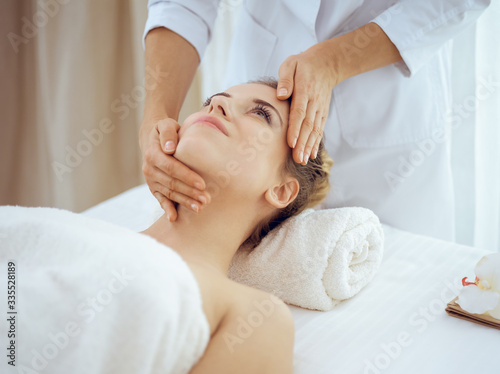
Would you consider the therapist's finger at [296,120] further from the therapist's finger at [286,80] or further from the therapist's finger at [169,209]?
the therapist's finger at [169,209]

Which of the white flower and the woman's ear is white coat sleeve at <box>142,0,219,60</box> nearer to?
the woman's ear

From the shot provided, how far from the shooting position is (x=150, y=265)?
105 centimetres

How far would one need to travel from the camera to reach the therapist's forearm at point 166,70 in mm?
1678

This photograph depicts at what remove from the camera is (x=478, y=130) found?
218 cm

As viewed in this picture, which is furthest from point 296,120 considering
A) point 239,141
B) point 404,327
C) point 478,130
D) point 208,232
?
point 478,130

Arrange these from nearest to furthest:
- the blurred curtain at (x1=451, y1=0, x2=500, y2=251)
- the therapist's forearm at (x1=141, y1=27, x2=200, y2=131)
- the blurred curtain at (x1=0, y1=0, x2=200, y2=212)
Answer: the therapist's forearm at (x1=141, y1=27, x2=200, y2=131) → the blurred curtain at (x1=451, y1=0, x2=500, y2=251) → the blurred curtain at (x1=0, y1=0, x2=200, y2=212)

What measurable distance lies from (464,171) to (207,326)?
5.46 feet

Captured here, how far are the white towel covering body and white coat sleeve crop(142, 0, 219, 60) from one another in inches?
36.3

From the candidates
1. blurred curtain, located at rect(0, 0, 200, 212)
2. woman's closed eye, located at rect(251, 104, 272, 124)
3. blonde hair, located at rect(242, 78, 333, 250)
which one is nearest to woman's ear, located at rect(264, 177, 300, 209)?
blonde hair, located at rect(242, 78, 333, 250)

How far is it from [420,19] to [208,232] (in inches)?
35.9

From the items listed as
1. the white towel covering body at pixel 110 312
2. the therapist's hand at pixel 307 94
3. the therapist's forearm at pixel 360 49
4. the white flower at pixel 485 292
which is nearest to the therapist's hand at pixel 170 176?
the white towel covering body at pixel 110 312

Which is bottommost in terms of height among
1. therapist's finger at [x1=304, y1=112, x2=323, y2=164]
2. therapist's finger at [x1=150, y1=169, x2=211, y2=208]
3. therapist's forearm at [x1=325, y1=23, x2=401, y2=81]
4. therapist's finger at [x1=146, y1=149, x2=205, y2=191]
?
therapist's finger at [x1=150, y1=169, x2=211, y2=208]

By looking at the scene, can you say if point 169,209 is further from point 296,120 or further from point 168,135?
point 296,120

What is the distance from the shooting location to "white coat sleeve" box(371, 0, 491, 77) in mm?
1508
